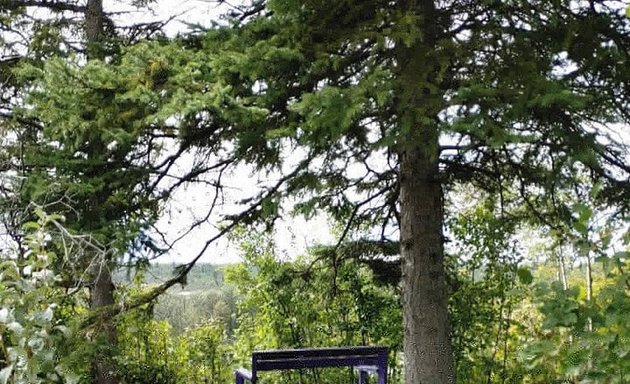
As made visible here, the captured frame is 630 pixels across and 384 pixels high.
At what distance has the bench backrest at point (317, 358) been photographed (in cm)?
373

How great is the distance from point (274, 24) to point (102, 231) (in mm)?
1582

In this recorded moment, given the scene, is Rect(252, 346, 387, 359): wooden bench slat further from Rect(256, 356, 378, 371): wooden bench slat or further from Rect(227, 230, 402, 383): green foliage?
Rect(227, 230, 402, 383): green foliage

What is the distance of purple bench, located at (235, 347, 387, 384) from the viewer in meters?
3.73

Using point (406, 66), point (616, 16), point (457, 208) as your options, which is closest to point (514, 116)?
point (406, 66)

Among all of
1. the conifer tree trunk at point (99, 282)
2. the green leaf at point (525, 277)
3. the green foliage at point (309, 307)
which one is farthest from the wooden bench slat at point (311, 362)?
the green leaf at point (525, 277)

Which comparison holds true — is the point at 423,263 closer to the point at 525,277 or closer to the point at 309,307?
the point at 309,307

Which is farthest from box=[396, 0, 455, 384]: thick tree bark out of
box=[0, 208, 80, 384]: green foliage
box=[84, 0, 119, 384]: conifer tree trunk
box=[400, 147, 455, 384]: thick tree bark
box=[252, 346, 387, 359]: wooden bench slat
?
box=[0, 208, 80, 384]: green foliage

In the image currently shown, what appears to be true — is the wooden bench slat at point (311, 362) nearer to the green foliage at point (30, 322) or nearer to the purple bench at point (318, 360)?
the purple bench at point (318, 360)

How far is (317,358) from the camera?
3910 millimetres

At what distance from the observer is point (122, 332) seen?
6.35 meters

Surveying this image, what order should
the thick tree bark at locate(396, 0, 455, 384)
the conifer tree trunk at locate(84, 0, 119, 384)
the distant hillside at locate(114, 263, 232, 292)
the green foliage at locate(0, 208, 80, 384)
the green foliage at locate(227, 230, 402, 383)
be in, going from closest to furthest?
1. the green foliage at locate(0, 208, 80, 384)
2. the thick tree bark at locate(396, 0, 455, 384)
3. the distant hillside at locate(114, 263, 232, 292)
4. the conifer tree trunk at locate(84, 0, 119, 384)
5. the green foliage at locate(227, 230, 402, 383)

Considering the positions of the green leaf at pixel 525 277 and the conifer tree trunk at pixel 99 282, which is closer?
the green leaf at pixel 525 277

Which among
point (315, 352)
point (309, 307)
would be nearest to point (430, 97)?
point (315, 352)

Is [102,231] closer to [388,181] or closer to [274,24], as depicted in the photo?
[274,24]
